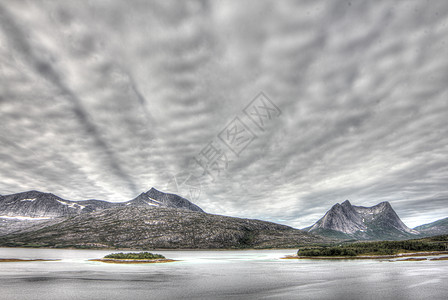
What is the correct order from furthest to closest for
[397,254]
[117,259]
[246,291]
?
1. [397,254]
2. [117,259]
3. [246,291]

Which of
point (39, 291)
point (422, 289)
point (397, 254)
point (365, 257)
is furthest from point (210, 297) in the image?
point (397, 254)

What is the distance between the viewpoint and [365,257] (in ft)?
373

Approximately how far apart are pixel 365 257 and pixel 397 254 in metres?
20.1

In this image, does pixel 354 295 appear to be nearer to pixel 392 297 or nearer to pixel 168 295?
pixel 392 297

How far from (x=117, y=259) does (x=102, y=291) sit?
277 ft

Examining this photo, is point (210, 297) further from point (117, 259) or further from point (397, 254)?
point (397, 254)

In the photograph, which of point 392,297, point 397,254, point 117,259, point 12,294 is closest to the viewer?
point 392,297

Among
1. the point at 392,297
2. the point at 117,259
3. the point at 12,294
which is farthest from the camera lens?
the point at 117,259

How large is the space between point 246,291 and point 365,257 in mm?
101555

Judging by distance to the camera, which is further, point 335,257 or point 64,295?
point 335,257

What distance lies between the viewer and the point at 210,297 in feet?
102

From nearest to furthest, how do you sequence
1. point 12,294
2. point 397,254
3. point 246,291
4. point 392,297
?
1. point 392,297
2. point 12,294
3. point 246,291
4. point 397,254

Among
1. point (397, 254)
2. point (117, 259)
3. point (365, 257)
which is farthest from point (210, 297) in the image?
point (397, 254)

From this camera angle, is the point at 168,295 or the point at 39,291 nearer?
the point at 168,295
